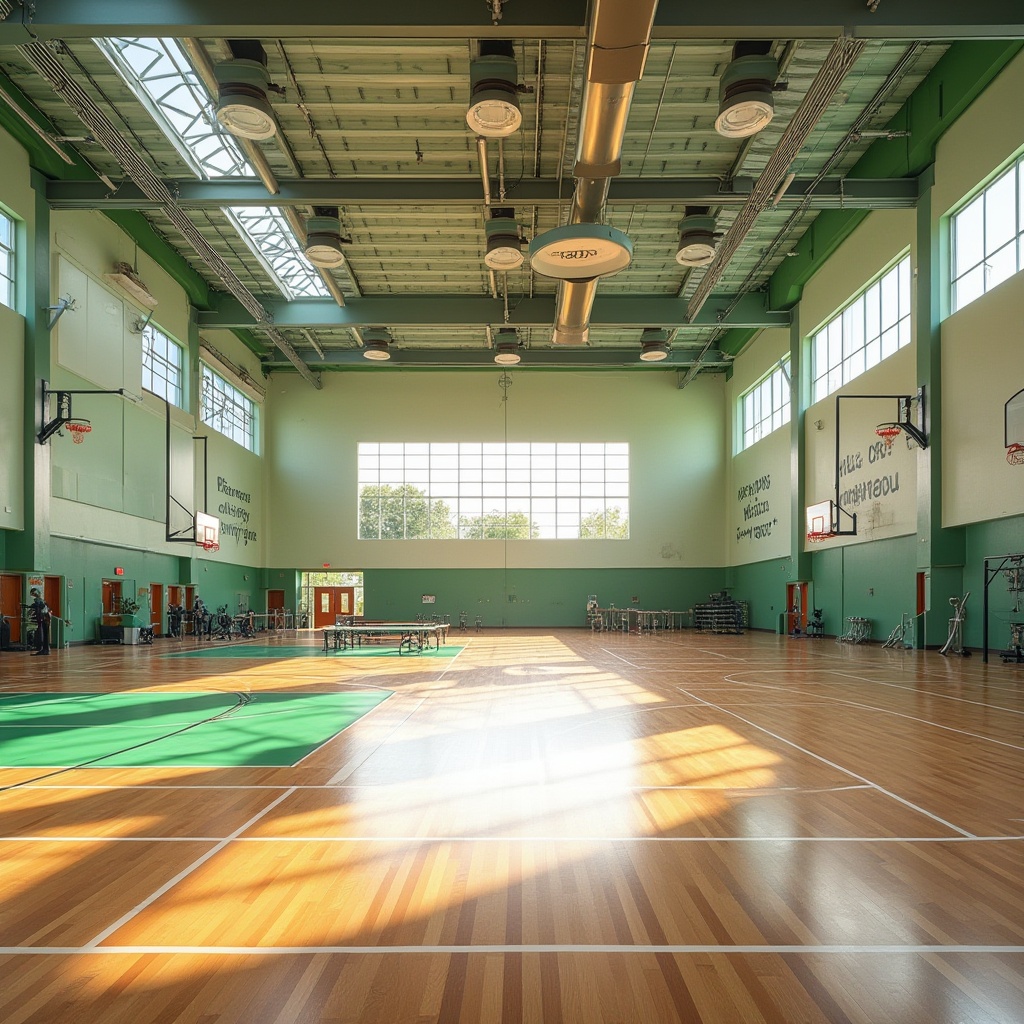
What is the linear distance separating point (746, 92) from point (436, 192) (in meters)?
8.33

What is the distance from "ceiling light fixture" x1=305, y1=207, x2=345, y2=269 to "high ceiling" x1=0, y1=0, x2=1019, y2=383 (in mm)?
360

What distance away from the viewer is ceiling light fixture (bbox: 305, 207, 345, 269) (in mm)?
22391

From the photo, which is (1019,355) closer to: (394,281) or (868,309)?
(868,309)

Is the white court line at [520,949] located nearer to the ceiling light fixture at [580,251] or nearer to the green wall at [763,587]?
the ceiling light fixture at [580,251]

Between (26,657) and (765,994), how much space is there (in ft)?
71.9

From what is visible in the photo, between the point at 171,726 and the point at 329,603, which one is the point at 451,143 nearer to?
the point at 171,726

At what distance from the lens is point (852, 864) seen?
16.3 ft

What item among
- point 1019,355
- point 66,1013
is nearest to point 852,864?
point 66,1013

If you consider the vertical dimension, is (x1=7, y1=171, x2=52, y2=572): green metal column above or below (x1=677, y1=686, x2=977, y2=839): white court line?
above

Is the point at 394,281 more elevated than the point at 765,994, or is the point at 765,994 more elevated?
the point at 394,281

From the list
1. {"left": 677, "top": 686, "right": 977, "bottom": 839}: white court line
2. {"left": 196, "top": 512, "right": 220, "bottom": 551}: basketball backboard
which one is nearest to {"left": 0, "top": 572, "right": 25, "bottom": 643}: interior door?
{"left": 196, "top": 512, "right": 220, "bottom": 551}: basketball backboard

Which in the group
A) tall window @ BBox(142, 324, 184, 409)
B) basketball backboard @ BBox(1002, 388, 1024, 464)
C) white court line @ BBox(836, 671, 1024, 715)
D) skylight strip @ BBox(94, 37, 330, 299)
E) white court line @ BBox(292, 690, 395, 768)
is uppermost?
skylight strip @ BBox(94, 37, 330, 299)

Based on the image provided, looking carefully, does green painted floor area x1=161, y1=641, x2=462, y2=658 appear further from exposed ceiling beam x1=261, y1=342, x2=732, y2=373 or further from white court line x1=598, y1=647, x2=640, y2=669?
exposed ceiling beam x1=261, y1=342, x2=732, y2=373

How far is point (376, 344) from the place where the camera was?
3284 centimetres
